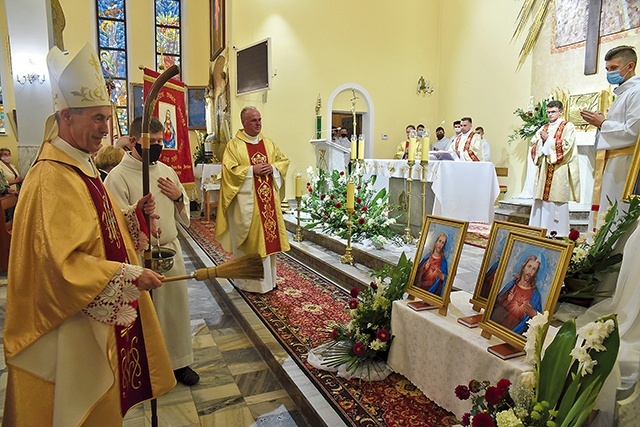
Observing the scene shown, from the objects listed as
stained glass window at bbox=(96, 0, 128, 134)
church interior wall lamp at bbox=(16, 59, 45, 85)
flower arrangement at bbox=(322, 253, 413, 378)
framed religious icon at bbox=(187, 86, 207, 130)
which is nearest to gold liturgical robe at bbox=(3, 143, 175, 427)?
flower arrangement at bbox=(322, 253, 413, 378)

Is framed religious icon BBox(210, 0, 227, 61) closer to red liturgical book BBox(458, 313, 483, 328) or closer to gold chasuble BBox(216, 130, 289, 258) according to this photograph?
gold chasuble BBox(216, 130, 289, 258)

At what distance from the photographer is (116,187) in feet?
8.29

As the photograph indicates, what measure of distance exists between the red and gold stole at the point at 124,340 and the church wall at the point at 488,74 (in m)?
9.16

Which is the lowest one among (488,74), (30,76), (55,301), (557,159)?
(55,301)

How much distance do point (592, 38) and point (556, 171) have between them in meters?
3.27

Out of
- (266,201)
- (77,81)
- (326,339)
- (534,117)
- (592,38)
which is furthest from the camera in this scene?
(534,117)

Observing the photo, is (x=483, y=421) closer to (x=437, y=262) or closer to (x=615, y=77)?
(x=437, y=262)

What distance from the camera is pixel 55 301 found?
147 cm

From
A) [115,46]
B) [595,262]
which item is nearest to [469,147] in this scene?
[595,262]

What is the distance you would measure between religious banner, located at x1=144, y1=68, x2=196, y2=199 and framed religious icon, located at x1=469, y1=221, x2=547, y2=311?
86.5 inches

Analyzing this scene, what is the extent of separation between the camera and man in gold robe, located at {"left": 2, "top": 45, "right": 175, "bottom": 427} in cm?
147

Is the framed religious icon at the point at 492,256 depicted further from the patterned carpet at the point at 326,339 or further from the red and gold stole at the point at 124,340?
the red and gold stole at the point at 124,340

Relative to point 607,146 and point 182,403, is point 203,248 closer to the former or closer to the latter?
point 182,403

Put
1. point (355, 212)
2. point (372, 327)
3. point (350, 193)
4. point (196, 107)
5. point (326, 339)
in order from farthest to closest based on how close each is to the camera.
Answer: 1. point (196, 107)
2. point (355, 212)
3. point (350, 193)
4. point (326, 339)
5. point (372, 327)
